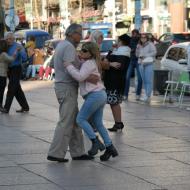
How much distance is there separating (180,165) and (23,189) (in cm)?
240

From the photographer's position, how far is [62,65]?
948 centimetres

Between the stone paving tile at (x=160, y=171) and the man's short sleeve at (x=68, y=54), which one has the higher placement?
the man's short sleeve at (x=68, y=54)

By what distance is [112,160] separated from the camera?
32.0 feet

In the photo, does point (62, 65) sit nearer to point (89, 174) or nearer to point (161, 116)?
point (89, 174)

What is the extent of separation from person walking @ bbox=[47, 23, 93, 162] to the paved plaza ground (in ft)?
0.83

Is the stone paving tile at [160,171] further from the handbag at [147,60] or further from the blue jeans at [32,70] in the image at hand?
the blue jeans at [32,70]

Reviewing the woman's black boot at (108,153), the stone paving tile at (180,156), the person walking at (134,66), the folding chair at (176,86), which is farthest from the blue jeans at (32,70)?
the woman's black boot at (108,153)

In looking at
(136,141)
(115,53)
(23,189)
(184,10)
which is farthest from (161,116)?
(184,10)

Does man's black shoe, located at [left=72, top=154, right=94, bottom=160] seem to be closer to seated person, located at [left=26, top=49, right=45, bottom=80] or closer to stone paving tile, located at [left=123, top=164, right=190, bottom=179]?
stone paving tile, located at [left=123, top=164, right=190, bottom=179]

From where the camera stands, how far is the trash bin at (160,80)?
19.8m

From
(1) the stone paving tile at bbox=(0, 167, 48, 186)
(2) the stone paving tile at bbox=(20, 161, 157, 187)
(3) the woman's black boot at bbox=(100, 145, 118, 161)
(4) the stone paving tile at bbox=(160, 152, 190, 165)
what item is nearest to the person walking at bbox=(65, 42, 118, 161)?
(3) the woman's black boot at bbox=(100, 145, 118, 161)

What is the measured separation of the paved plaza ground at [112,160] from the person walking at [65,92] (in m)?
0.25

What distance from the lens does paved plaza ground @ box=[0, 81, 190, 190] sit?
8188 millimetres

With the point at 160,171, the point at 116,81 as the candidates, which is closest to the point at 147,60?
the point at 116,81
